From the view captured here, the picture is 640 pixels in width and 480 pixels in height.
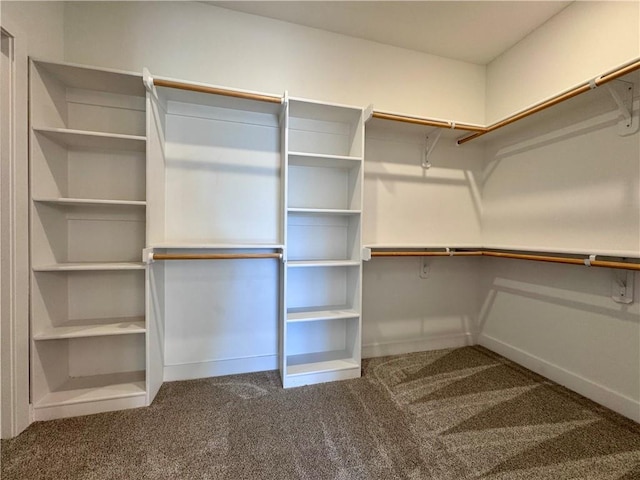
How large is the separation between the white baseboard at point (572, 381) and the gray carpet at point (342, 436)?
0.22 feet

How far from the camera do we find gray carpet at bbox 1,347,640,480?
116 centimetres

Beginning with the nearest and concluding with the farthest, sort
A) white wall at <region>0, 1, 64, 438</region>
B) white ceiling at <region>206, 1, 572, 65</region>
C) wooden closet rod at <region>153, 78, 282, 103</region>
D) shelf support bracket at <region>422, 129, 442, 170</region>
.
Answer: white wall at <region>0, 1, 64, 438</region>
wooden closet rod at <region>153, 78, 282, 103</region>
white ceiling at <region>206, 1, 572, 65</region>
shelf support bracket at <region>422, 129, 442, 170</region>

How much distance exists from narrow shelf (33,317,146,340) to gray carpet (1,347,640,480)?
18.1 inches

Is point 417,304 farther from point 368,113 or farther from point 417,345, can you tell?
point 368,113

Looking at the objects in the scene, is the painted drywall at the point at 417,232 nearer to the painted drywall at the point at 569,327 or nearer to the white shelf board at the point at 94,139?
the painted drywall at the point at 569,327

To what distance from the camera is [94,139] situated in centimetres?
154

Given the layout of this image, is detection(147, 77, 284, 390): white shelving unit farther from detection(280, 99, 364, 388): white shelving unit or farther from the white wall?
the white wall

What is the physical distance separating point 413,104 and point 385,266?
1397mm

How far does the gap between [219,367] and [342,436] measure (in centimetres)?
102

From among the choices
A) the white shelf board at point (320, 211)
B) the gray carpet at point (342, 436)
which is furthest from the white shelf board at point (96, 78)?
the gray carpet at point (342, 436)

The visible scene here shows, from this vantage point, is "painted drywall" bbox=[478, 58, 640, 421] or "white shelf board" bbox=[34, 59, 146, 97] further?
"painted drywall" bbox=[478, 58, 640, 421]

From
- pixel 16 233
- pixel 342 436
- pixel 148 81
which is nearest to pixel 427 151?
pixel 148 81

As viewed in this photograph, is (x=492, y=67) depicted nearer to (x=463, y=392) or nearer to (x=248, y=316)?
(x=463, y=392)

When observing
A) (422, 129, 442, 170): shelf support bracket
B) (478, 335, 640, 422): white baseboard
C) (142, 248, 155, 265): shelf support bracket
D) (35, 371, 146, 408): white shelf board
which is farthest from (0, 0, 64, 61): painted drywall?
(478, 335, 640, 422): white baseboard
